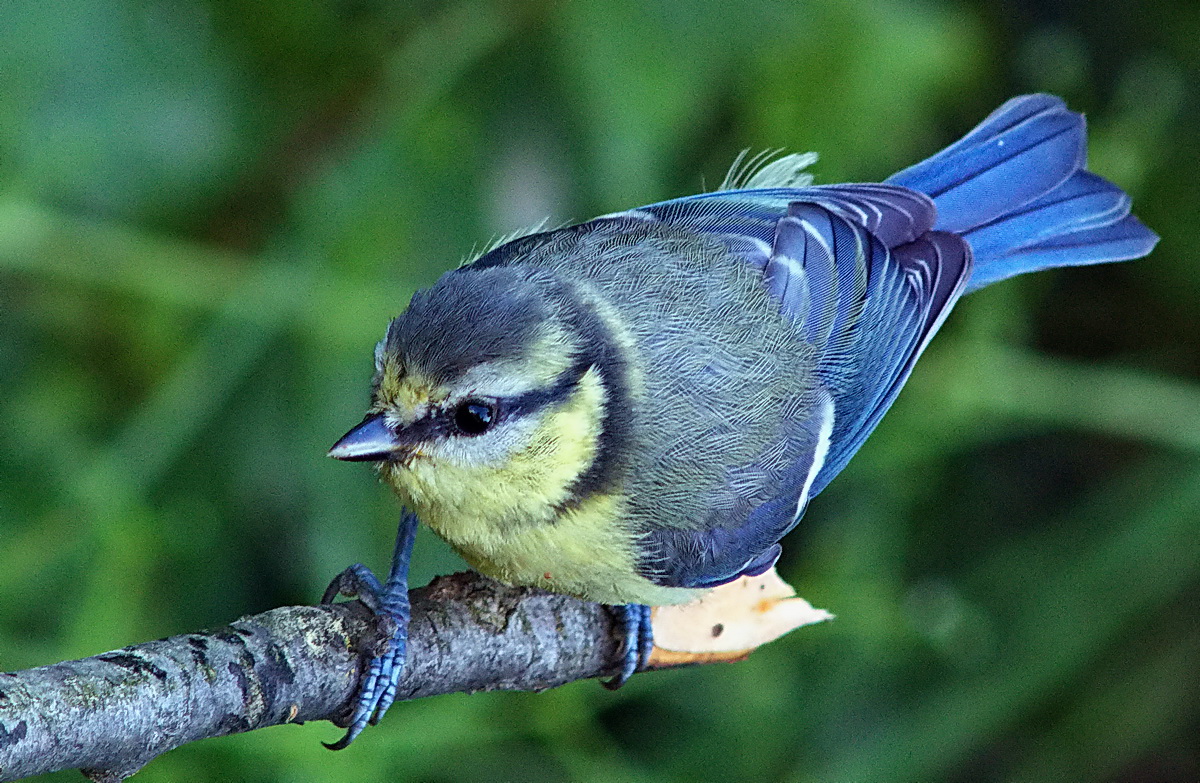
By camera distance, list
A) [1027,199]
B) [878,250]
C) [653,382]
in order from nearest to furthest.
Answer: [653,382] → [878,250] → [1027,199]

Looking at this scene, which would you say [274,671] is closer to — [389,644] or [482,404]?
[389,644]

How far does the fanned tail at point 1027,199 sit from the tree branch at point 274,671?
914 millimetres

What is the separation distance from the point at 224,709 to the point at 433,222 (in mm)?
1349

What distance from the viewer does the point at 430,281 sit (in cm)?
228

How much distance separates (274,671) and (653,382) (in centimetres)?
57

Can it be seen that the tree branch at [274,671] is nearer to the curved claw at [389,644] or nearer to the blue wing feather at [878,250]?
the curved claw at [389,644]

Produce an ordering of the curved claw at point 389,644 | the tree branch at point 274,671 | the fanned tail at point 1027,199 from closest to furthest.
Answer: the tree branch at point 274,671, the curved claw at point 389,644, the fanned tail at point 1027,199

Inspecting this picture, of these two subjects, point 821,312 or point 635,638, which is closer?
point 635,638

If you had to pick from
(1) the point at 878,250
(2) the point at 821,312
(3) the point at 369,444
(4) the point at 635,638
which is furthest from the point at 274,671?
(1) the point at 878,250

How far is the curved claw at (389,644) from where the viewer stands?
1.25 meters

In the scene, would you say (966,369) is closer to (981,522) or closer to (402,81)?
(981,522)

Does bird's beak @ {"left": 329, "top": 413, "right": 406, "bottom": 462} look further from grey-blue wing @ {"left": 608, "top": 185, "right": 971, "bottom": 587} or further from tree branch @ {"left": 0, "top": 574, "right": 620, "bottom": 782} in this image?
grey-blue wing @ {"left": 608, "top": 185, "right": 971, "bottom": 587}

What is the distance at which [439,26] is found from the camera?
7.50ft

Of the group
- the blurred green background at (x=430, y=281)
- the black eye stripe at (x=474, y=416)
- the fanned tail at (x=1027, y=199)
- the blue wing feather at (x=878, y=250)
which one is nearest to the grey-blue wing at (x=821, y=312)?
the blue wing feather at (x=878, y=250)
